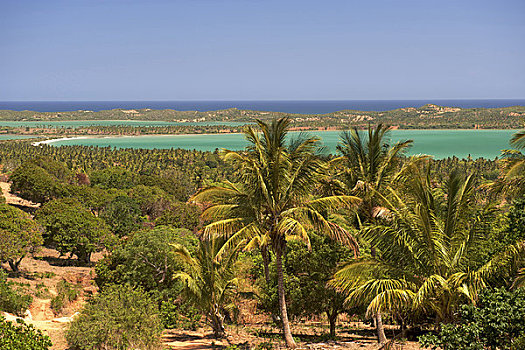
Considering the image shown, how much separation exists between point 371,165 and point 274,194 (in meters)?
2.63

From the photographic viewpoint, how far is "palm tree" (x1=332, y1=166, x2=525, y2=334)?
9648 millimetres

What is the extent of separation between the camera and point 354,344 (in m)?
13.1

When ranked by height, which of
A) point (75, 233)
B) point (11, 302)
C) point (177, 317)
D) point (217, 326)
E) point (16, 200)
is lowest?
point (16, 200)

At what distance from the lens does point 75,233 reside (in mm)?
29000

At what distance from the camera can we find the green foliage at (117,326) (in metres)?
12.2

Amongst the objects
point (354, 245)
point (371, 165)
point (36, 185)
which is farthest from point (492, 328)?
point (36, 185)

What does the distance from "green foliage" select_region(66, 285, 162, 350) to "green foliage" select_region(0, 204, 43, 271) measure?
11.6 meters

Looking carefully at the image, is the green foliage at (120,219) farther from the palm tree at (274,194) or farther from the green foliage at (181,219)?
the palm tree at (274,194)

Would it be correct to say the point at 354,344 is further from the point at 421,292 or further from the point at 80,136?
the point at 80,136

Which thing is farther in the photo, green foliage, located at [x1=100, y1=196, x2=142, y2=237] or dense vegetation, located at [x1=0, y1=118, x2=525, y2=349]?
green foliage, located at [x1=100, y1=196, x2=142, y2=237]

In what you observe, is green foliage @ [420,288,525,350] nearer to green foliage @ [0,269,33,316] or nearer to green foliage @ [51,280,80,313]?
green foliage @ [0,269,33,316]

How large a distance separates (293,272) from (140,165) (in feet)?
257

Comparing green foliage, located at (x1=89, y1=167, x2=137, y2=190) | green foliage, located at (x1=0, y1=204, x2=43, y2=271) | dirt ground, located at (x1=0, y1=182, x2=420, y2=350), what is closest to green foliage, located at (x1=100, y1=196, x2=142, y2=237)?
dirt ground, located at (x1=0, y1=182, x2=420, y2=350)

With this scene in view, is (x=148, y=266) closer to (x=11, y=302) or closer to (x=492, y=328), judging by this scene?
(x=11, y=302)
